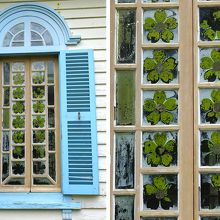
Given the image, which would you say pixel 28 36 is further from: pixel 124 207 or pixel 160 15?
pixel 124 207

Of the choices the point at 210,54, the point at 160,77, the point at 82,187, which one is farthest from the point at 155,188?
the point at 210,54

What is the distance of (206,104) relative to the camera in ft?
14.2

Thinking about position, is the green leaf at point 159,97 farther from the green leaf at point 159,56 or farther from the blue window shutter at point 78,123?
the blue window shutter at point 78,123

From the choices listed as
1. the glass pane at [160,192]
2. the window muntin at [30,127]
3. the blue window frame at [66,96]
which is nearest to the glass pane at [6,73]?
the window muntin at [30,127]

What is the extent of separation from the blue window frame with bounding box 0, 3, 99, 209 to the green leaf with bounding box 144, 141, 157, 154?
489 millimetres

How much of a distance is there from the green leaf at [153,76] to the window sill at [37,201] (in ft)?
4.08

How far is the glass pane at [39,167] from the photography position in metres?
4.27

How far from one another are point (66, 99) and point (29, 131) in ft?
1.46

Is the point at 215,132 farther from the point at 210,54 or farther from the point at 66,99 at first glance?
the point at 66,99

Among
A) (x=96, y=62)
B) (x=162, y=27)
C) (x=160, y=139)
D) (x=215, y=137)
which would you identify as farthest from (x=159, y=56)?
(x=215, y=137)

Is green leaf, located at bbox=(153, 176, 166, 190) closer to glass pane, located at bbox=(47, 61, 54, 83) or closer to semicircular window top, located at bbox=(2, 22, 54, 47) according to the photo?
glass pane, located at bbox=(47, 61, 54, 83)

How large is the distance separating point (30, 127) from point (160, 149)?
1.15 metres

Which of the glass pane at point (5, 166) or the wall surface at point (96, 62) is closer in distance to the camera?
the wall surface at point (96, 62)

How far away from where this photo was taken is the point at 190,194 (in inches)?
168
